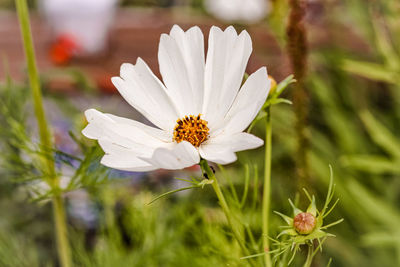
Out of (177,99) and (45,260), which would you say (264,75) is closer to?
(177,99)

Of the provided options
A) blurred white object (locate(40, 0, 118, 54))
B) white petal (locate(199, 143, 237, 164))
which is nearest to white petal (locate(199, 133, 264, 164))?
white petal (locate(199, 143, 237, 164))

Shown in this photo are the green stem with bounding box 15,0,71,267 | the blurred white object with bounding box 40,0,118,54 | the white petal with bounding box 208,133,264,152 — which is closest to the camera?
the white petal with bounding box 208,133,264,152

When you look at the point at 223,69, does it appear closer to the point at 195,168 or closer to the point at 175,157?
the point at 175,157

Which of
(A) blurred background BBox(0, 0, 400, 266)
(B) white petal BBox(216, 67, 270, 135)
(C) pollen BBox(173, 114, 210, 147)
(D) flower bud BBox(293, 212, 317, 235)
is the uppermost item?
(B) white petal BBox(216, 67, 270, 135)

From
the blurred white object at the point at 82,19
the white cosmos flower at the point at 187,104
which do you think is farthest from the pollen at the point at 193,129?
the blurred white object at the point at 82,19

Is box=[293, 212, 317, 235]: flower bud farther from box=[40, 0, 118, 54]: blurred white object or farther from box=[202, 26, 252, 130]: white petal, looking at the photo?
box=[40, 0, 118, 54]: blurred white object

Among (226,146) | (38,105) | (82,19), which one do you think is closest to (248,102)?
(226,146)

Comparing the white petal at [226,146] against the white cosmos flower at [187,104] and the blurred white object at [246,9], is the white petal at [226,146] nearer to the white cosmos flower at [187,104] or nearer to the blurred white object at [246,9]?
the white cosmos flower at [187,104]

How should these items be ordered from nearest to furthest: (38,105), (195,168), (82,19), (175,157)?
(175,157), (38,105), (195,168), (82,19)
